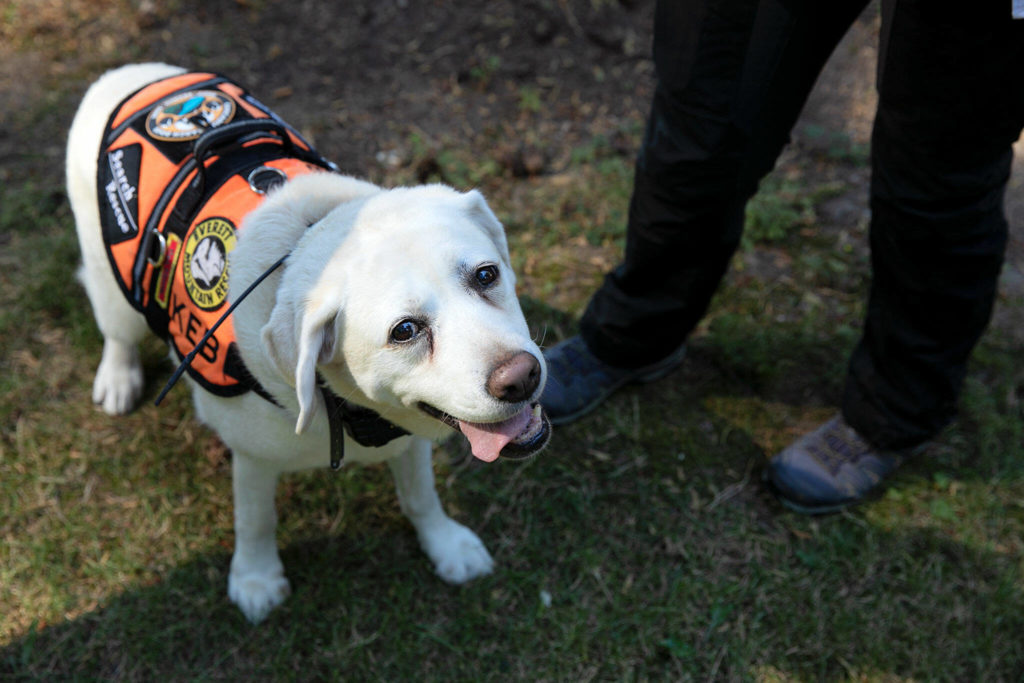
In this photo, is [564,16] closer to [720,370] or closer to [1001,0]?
[720,370]

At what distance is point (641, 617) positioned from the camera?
7.42ft

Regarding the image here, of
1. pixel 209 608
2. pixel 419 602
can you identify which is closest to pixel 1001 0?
pixel 419 602

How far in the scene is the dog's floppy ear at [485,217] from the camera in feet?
5.44

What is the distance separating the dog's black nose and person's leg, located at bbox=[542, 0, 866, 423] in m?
1.02

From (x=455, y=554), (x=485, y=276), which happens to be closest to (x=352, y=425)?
(x=485, y=276)

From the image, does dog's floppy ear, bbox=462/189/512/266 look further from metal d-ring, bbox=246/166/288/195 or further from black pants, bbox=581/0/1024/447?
black pants, bbox=581/0/1024/447

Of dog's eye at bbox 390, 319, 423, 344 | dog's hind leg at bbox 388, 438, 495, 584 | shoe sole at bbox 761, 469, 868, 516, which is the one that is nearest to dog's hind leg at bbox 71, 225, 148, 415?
dog's hind leg at bbox 388, 438, 495, 584

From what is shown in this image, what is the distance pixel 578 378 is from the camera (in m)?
2.75

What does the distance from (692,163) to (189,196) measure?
55.3 inches

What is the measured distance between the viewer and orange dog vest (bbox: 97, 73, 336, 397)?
1.72 meters

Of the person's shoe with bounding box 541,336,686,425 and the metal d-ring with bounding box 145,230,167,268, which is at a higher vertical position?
the metal d-ring with bounding box 145,230,167,268

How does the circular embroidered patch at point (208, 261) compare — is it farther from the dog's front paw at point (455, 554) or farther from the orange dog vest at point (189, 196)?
the dog's front paw at point (455, 554)

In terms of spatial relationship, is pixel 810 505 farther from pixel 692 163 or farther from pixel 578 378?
pixel 692 163

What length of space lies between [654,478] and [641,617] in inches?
20.3
